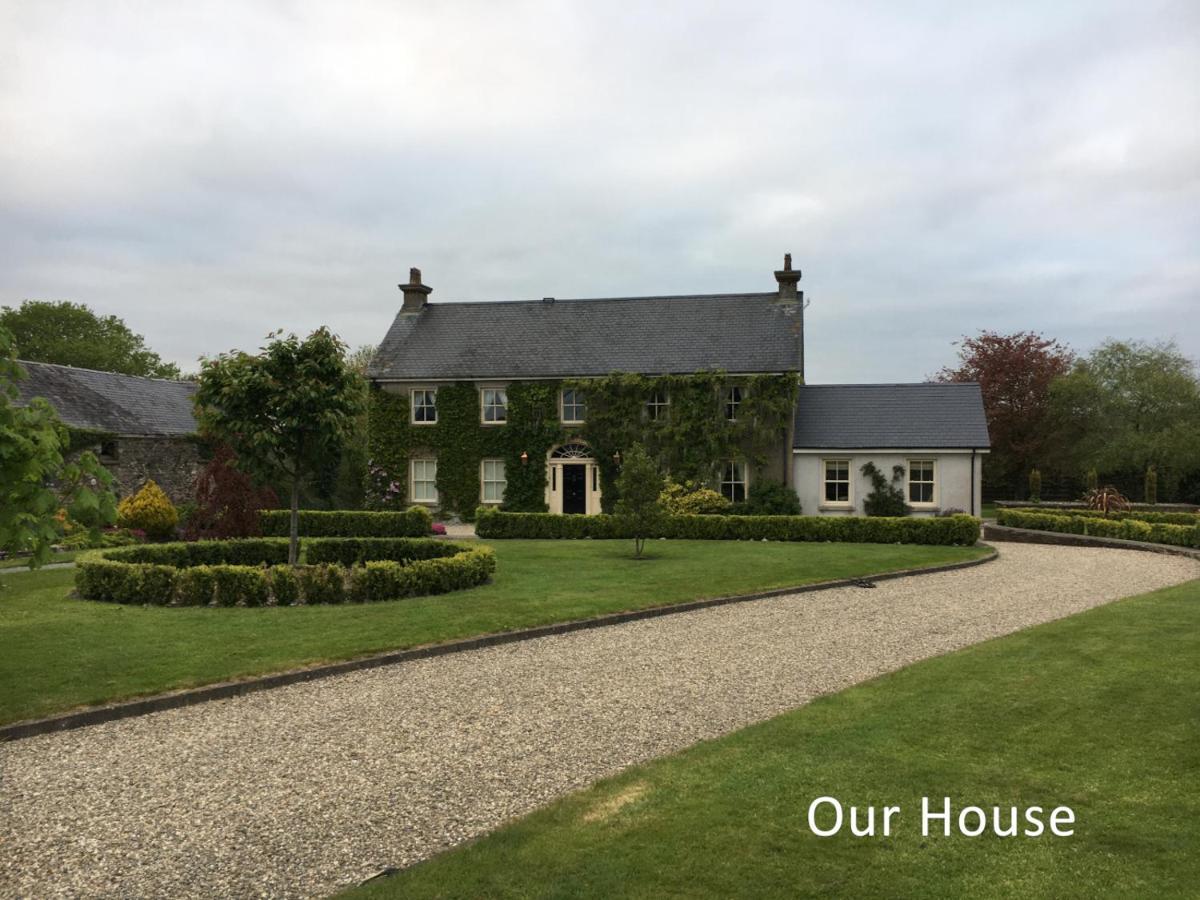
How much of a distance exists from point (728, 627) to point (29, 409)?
9106 mm

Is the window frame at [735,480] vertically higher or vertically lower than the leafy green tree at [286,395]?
lower

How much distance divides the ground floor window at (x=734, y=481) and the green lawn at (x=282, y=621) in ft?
37.6

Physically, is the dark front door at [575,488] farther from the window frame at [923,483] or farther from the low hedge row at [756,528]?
the window frame at [923,483]

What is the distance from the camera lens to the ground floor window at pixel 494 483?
34.6m

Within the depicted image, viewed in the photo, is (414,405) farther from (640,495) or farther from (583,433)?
(640,495)

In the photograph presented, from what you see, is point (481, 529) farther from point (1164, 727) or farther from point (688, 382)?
point (1164, 727)

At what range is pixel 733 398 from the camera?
108 ft

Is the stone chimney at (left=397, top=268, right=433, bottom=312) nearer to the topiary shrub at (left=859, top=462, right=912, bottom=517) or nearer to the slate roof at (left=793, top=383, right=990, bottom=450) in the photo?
the slate roof at (left=793, top=383, right=990, bottom=450)

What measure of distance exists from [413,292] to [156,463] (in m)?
12.1

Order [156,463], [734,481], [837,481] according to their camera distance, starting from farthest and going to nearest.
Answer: [156,463], [734,481], [837,481]

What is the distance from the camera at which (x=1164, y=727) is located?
7422mm

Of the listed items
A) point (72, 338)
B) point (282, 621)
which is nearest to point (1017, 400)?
point (282, 621)

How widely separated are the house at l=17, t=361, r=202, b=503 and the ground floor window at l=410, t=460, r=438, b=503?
27.8ft

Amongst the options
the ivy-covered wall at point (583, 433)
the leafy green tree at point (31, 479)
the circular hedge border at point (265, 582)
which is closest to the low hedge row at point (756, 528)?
the ivy-covered wall at point (583, 433)
